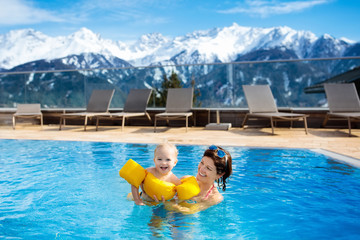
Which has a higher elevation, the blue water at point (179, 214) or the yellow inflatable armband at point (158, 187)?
the yellow inflatable armband at point (158, 187)

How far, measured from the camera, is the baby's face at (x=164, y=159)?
A: 2.52 metres

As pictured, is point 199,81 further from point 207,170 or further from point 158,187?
point 158,187

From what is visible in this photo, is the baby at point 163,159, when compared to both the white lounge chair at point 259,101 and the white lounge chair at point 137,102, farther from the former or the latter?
the white lounge chair at point 137,102

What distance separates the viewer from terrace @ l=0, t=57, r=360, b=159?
8.37 m

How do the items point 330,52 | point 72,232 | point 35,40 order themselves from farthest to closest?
point 35,40 → point 330,52 → point 72,232

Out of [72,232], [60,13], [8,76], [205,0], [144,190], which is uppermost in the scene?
[205,0]

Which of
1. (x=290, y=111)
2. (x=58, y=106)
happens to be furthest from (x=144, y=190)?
(x=58, y=106)

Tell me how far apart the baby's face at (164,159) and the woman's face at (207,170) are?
0.82 ft

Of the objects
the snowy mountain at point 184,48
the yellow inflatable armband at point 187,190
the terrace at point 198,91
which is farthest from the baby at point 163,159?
the snowy mountain at point 184,48

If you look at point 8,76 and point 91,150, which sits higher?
point 8,76

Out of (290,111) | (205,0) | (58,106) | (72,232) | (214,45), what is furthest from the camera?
(214,45)

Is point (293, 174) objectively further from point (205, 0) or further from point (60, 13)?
point (205, 0)

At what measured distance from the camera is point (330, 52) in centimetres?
13300

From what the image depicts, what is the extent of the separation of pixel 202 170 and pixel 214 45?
163m
